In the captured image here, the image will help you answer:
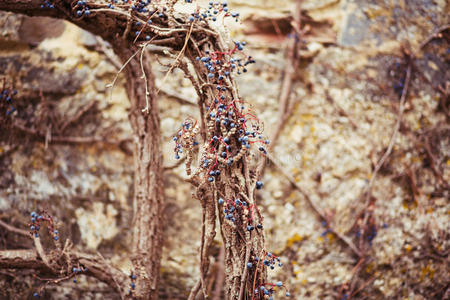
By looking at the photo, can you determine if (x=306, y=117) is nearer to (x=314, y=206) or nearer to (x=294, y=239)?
(x=314, y=206)

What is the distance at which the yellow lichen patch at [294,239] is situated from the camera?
5.81 ft

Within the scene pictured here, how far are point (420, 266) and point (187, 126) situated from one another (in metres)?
1.41

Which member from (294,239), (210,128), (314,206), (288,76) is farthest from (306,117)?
(210,128)

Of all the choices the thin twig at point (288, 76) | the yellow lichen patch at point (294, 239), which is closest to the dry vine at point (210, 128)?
the yellow lichen patch at point (294, 239)

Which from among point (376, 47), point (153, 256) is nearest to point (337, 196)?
point (376, 47)

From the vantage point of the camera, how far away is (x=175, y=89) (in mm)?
1909

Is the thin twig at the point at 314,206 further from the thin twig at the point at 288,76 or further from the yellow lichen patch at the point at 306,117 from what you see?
the yellow lichen patch at the point at 306,117

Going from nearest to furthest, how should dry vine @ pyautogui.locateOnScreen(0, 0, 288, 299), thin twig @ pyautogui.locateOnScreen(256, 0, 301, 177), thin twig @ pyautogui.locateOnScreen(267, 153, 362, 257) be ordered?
dry vine @ pyautogui.locateOnScreen(0, 0, 288, 299) < thin twig @ pyautogui.locateOnScreen(267, 153, 362, 257) < thin twig @ pyautogui.locateOnScreen(256, 0, 301, 177)

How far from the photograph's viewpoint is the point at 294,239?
1775 millimetres

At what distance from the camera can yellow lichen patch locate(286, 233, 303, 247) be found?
69.7 inches

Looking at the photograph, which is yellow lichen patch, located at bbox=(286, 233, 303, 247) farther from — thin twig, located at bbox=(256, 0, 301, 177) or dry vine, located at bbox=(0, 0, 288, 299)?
dry vine, located at bbox=(0, 0, 288, 299)

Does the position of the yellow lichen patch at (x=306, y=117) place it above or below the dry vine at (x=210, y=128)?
above

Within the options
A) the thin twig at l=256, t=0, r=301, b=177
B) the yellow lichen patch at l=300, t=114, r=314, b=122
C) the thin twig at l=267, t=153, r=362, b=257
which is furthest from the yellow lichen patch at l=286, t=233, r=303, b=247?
the yellow lichen patch at l=300, t=114, r=314, b=122

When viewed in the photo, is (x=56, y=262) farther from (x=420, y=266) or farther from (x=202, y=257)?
(x=420, y=266)
